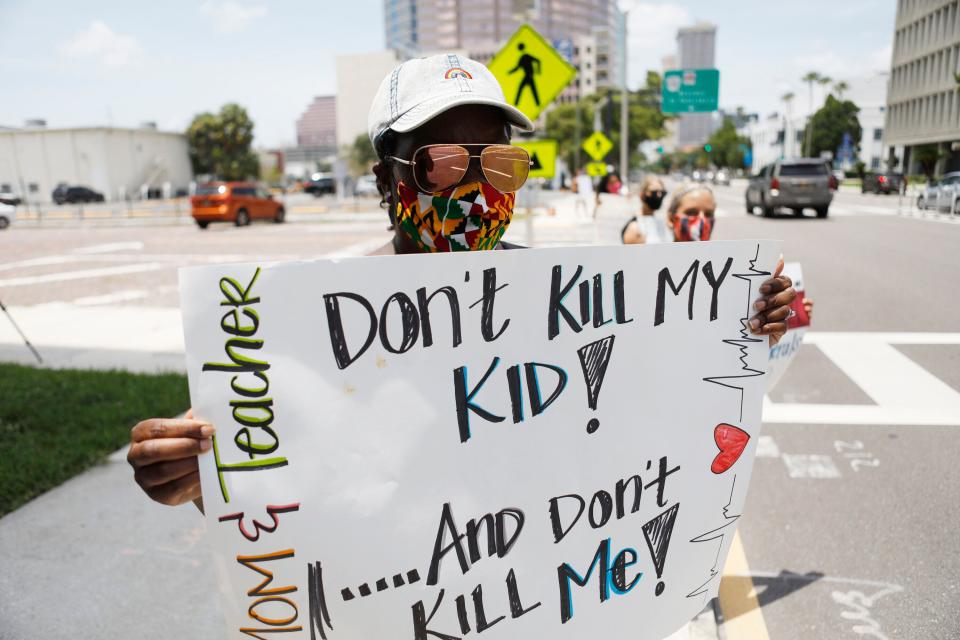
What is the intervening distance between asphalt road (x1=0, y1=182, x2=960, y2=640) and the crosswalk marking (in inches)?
0.5

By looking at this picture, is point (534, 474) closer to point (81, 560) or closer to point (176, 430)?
point (176, 430)

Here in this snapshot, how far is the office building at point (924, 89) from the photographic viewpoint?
201 inches

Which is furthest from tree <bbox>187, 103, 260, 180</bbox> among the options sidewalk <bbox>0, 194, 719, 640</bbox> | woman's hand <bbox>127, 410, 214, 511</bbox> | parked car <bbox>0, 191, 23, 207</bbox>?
woman's hand <bbox>127, 410, 214, 511</bbox>

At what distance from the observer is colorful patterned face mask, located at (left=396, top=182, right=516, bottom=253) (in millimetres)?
1557

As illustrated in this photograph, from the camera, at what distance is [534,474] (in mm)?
1388

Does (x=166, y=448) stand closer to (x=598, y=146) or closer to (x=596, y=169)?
(x=598, y=146)

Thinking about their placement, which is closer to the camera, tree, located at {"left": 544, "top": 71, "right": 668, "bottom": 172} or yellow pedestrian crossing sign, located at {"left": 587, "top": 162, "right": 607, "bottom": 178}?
yellow pedestrian crossing sign, located at {"left": 587, "top": 162, "right": 607, "bottom": 178}

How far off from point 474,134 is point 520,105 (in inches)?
229

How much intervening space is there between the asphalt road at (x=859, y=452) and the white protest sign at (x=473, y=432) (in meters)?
1.48

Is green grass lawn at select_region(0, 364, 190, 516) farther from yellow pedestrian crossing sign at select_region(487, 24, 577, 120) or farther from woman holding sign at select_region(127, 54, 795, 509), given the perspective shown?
yellow pedestrian crossing sign at select_region(487, 24, 577, 120)

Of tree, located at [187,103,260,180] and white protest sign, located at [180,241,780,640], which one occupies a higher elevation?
tree, located at [187,103,260,180]

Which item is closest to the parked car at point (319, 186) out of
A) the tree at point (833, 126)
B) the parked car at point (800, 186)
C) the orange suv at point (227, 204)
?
the orange suv at point (227, 204)

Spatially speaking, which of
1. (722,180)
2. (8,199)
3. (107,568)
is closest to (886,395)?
(107,568)

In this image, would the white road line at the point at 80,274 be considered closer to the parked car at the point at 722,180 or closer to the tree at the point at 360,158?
the parked car at the point at 722,180
